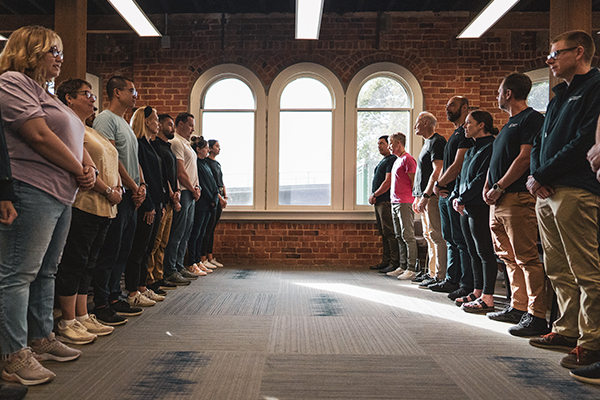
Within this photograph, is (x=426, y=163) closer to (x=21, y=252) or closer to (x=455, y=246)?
(x=455, y=246)

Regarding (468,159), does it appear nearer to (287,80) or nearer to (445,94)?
(445,94)

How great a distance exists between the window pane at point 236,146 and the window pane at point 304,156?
0.50 meters

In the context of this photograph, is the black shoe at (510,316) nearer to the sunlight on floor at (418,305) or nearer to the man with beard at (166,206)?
the sunlight on floor at (418,305)

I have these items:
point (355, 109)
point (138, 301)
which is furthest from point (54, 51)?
point (355, 109)

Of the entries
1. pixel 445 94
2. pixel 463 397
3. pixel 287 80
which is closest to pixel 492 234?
pixel 463 397

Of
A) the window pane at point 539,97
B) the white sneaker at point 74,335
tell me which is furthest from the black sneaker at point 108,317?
the window pane at point 539,97

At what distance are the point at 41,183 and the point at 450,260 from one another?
3733 millimetres

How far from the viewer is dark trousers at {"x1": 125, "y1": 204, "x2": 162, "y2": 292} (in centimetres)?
349

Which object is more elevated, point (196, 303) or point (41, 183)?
point (41, 183)

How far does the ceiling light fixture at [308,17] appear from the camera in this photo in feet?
16.0

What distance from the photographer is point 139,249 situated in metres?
3.53

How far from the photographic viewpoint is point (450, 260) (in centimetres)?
450

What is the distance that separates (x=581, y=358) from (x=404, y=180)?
341cm

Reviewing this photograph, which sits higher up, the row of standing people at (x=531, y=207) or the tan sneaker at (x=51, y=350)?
the row of standing people at (x=531, y=207)
